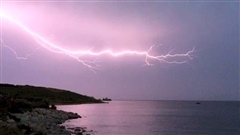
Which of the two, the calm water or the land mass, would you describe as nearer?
the land mass

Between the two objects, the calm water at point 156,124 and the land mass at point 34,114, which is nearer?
the land mass at point 34,114

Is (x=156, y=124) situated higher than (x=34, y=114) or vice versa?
(x=34, y=114)

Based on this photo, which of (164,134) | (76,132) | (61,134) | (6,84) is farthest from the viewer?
(6,84)

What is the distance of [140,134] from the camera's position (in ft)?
153

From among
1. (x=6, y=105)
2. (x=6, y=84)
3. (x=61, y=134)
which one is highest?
(x=6, y=84)

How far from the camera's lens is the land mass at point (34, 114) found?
33000 mm

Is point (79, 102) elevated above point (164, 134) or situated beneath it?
elevated above

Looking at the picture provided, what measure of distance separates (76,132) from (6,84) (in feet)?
367

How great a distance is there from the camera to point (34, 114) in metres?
53.1

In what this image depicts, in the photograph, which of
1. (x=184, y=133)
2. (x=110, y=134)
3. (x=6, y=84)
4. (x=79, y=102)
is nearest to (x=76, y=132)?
(x=110, y=134)

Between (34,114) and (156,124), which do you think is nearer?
(34,114)

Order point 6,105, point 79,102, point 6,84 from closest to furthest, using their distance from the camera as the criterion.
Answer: point 6,105 → point 6,84 → point 79,102

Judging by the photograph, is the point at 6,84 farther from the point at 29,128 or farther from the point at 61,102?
the point at 29,128

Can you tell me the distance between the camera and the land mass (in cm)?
3300
